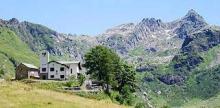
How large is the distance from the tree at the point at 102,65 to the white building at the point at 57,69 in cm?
2027

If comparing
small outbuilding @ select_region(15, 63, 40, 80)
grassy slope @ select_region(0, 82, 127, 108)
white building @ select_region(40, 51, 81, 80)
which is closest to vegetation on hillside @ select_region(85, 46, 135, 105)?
white building @ select_region(40, 51, 81, 80)

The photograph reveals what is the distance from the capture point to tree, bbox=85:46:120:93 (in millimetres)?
133250

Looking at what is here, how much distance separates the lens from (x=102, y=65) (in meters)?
134

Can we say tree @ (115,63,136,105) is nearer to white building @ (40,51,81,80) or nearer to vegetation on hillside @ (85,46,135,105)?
vegetation on hillside @ (85,46,135,105)

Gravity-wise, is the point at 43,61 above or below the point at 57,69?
above

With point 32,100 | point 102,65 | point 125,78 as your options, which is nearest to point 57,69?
point 125,78

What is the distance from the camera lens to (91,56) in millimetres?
137750

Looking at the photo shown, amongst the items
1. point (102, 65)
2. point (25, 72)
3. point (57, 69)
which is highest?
point (57, 69)

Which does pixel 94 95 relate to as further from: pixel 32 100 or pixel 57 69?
pixel 57 69

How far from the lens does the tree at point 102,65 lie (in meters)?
133

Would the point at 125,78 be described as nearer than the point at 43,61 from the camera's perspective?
Yes

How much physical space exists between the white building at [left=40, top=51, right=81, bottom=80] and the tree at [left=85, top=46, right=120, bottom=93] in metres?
20.3

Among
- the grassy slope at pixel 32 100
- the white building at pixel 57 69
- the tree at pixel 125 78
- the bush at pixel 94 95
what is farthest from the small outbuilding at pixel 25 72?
the grassy slope at pixel 32 100

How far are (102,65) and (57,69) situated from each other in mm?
28709
